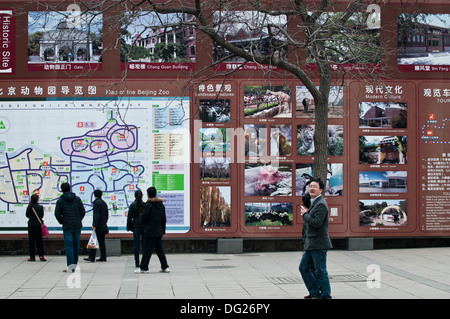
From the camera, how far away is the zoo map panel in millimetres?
16531

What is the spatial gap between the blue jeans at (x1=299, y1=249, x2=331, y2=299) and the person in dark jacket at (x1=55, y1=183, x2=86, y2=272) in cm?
558

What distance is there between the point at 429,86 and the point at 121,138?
7794mm

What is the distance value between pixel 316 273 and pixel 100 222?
23.6 ft

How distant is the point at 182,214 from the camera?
16.6 metres

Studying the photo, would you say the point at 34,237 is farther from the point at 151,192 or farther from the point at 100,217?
the point at 151,192

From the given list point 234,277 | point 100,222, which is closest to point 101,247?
point 100,222

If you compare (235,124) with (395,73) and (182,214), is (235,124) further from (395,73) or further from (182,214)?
(395,73)

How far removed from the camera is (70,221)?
538 inches

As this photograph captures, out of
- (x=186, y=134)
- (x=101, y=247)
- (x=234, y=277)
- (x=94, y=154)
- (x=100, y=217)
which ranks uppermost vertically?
(x=186, y=134)

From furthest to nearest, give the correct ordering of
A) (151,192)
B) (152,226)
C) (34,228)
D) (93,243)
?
1. (34,228)
2. (93,243)
3. (151,192)
4. (152,226)

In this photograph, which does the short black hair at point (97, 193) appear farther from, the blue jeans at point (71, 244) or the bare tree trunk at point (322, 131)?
the bare tree trunk at point (322, 131)

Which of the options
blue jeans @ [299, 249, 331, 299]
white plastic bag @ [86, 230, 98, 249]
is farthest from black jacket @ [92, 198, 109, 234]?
blue jeans @ [299, 249, 331, 299]

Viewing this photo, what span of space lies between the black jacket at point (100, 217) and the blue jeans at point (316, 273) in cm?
669

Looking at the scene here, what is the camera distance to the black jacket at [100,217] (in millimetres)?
15391
